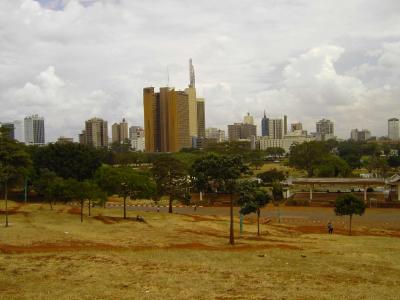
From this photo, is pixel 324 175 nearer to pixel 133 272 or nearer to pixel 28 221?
pixel 28 221

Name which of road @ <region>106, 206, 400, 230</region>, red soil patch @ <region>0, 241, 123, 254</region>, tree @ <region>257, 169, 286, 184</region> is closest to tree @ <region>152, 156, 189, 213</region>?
road @ <region>106, 206, 400, 230</region>

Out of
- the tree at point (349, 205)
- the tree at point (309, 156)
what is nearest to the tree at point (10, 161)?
the tree at point (349, 205)

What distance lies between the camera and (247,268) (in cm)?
2200

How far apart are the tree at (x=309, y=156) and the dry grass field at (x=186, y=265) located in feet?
193

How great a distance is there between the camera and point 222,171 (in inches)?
1182

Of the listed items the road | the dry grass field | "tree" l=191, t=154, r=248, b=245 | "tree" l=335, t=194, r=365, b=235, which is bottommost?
the road

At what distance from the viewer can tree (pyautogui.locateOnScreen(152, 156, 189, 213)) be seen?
53875 millimetres

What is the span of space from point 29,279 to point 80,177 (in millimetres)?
56284

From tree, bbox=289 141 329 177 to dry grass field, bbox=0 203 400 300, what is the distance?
58.9 metres

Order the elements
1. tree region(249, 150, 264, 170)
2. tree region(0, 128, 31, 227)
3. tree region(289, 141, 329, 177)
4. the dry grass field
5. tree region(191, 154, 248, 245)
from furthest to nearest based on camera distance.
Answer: tree region(249, 150, 264, 170), tree region(289, 141, 329, 177), tree region(0, 128, 31, 227), tree region(191, 154, 248, 245), the dry grass field

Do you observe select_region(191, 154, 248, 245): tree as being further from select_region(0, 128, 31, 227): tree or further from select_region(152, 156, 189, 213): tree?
select_region(152, 156, 189, 213): tree

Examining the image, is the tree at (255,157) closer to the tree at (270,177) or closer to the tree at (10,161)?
the tree at (270,177)

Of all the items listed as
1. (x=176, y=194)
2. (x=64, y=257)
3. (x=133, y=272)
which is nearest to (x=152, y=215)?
(x=176, y=194)

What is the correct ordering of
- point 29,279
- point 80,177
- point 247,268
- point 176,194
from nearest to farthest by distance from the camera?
point 29,279 → point 247,268 → point 176,194 → point 80,177
